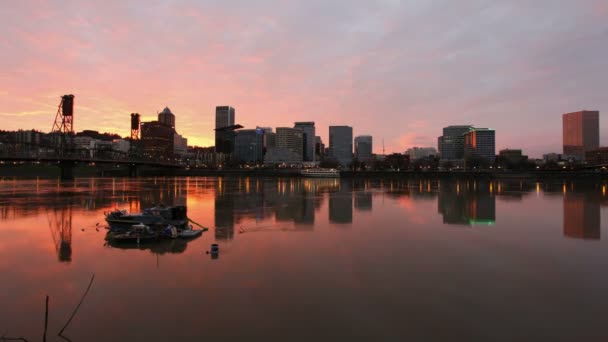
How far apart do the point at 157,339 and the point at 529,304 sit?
10.7 metres

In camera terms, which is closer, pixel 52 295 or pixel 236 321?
pixel 236 321

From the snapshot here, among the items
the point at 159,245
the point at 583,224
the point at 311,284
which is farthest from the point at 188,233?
the point at 583,224

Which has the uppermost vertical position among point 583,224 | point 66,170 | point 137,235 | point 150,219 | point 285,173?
point 66,170

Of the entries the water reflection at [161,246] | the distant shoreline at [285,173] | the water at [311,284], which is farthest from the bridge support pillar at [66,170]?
the water reflection at [161,246]

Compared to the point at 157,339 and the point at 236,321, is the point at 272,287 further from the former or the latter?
the point at 157,339

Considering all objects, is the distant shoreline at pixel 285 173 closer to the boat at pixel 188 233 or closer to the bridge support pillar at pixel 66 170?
the bridge support pillar at pixel 66 170

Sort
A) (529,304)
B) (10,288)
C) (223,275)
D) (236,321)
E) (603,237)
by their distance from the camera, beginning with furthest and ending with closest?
(603,237) < (223,275) < (10,288) < (529,304) < (236,321)

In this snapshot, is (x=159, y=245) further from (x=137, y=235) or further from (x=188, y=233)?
(x=188, y=233)

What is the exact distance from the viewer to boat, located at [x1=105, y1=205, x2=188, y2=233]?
67.3ft

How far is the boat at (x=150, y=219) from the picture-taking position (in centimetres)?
Answer: 2052

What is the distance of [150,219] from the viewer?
2117 cm

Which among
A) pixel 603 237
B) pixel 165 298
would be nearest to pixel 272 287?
pixel 165 298

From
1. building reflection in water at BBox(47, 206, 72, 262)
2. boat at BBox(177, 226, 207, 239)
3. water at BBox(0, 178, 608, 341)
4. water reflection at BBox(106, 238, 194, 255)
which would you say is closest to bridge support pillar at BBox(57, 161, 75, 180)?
building reflection in water at BBox(47, 206, 72, 262)

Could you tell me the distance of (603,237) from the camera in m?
22.0
